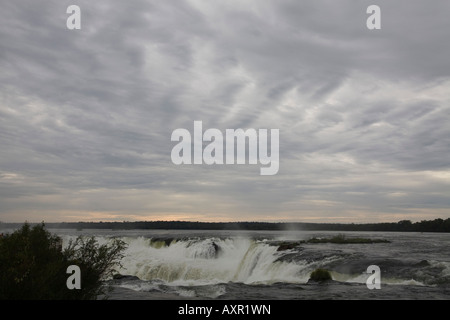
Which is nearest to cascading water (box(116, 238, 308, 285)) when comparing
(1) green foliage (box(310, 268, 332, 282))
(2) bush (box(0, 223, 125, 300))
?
(1) green foliage (box(310, 268, 332, 282))

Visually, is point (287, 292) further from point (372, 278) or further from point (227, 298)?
point (372, 278)

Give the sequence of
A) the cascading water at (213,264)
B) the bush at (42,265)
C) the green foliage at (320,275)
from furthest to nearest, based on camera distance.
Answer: the cascading water at (213,264) → the green foliage at (320,275) → the bush at (42,265)

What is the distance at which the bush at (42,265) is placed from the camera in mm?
12414

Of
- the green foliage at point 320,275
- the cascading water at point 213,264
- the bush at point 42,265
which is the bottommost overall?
the cascading water at point 213,264

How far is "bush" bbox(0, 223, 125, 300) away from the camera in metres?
12.4

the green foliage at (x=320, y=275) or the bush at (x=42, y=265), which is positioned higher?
the bush at (x=42, y=265)

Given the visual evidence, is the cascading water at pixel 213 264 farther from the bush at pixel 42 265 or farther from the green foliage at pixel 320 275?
the bush at pixel 42 265

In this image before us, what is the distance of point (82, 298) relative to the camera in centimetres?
1470

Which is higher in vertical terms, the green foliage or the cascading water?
the green foliage

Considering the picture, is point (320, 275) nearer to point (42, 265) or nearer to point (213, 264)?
point (213, 264)

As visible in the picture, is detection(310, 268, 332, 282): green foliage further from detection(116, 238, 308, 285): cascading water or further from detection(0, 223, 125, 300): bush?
detection(0, 223, 125, 300): bush

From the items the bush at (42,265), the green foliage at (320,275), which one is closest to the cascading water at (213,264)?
the green foliage at (320,275)
